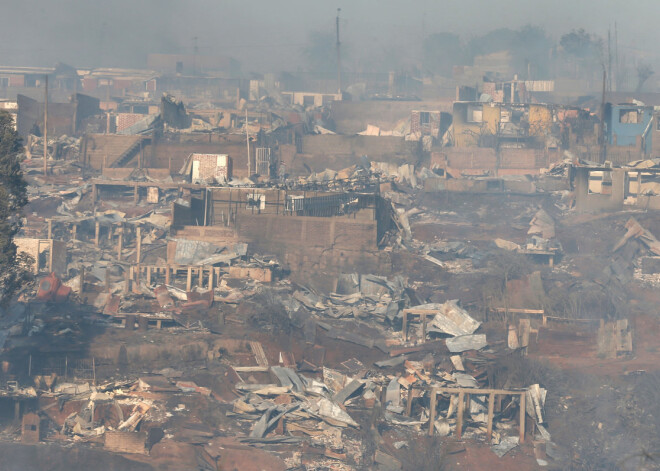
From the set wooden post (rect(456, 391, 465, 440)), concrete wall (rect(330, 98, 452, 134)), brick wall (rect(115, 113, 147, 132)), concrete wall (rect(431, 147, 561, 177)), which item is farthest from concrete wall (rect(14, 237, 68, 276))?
concrete wall (rect(330, 98, 452, 134))

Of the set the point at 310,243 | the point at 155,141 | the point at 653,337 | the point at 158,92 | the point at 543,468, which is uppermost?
the point at 158,92

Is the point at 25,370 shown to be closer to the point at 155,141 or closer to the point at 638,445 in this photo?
the point at 638,445

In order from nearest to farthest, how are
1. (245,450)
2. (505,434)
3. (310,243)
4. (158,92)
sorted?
1. (245,450)
2. (505,434)
3. (310,243)
4. (158,92)

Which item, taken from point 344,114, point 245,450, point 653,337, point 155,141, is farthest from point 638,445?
point 344,114

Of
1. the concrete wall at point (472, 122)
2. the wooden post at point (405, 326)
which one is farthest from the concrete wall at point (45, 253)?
the concrete wall at point (472, 122)

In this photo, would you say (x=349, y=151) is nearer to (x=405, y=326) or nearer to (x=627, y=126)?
(x=627, y=126)

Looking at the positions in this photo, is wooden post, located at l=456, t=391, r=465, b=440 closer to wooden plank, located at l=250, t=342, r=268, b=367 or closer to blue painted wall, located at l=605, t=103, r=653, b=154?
wooden plank, located at l=250, t=342, r=268, b=367

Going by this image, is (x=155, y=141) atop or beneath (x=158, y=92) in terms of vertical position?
beneath

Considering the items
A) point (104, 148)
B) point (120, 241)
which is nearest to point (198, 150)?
point (104, 148)
